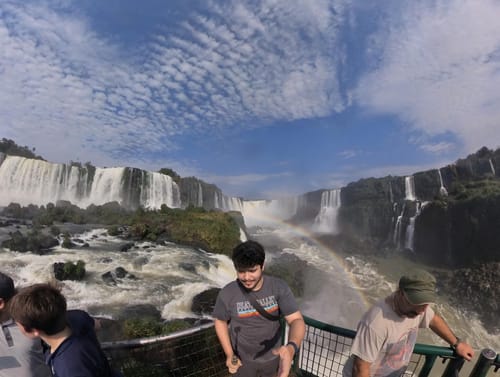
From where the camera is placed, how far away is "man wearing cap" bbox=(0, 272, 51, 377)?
1740 millimetres

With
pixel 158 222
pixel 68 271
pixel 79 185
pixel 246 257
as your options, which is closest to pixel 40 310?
pixel 246 257

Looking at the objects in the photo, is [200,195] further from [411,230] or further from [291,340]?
[291,340]

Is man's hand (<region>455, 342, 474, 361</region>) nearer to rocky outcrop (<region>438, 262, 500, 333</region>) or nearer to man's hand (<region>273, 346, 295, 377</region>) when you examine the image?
man's hand (<region>273, 346, 295, 377</region>)

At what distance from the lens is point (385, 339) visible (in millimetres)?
1990

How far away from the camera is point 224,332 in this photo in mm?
2201

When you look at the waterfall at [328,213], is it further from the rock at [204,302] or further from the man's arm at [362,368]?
the man's arm at [362,368]

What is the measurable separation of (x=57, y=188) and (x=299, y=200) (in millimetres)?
38895

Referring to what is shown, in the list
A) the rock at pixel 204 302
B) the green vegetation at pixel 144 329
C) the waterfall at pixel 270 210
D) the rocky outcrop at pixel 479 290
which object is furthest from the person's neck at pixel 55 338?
the waterfall at pixel 270 210

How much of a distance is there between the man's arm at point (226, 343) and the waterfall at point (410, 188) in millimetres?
38334

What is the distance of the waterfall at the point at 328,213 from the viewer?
42.3 metres

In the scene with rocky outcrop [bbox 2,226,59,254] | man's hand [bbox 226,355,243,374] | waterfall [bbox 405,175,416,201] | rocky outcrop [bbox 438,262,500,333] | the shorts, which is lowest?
rocky outcrop [bbox 438,262,500,333]

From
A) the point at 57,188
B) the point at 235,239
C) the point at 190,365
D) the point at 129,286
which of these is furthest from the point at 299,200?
the point at 190,365

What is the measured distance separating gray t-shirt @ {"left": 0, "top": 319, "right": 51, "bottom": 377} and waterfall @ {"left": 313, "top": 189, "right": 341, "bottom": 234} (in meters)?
42.2

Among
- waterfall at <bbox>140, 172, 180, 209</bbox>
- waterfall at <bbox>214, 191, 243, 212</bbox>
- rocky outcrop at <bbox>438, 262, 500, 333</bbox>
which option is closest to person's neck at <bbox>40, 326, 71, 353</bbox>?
rocky outcrop at <bbox>438, 262, 500, 333</bbox>
